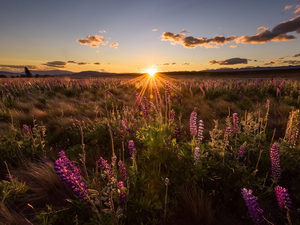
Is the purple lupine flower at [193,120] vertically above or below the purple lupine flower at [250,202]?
above

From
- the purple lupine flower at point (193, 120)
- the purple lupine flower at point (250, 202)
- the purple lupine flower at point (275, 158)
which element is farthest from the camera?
the purple lupine flower at point (193, 120)

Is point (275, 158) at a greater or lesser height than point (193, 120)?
lesser

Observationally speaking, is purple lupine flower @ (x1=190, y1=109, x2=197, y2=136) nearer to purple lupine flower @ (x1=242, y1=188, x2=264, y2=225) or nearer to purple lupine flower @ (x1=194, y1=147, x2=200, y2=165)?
purple lupine flower @ (x1=194, y1=147, x2=200, y2=165)

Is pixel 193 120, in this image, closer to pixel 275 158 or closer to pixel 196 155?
pixel 196 155

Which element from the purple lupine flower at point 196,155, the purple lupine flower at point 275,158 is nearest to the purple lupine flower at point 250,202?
the purple lupine flower at point 196,155

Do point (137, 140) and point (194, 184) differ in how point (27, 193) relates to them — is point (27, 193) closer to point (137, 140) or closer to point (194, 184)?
point (137, 140)

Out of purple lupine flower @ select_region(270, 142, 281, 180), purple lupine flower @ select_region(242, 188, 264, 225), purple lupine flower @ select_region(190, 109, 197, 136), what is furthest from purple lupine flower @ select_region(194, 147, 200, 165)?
purple lupine flower @ select_region(270, 142, 281, 180)

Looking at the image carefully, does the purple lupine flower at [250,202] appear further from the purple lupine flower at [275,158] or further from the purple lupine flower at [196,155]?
the purple lupine flower at [275,158]

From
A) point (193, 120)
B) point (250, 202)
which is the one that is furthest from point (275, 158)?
point (193, 120)

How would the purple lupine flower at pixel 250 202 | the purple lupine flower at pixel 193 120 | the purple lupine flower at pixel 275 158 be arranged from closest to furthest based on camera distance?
1. the purple lupine flower at pixel 250 202
2. the purple lupine flower at pixel 275 158
3. the purple lupine flower at pixel 193 120

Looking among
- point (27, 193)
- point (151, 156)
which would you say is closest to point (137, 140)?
point (151, 156)

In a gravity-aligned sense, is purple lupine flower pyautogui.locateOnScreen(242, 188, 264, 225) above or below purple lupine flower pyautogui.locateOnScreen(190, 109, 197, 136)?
below

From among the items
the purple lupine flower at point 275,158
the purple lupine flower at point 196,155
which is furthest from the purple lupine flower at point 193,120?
the purple lupine flower at point 275,158

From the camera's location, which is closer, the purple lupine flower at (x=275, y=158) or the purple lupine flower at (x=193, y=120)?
the purple lupine flower at (x=275, y=158)
